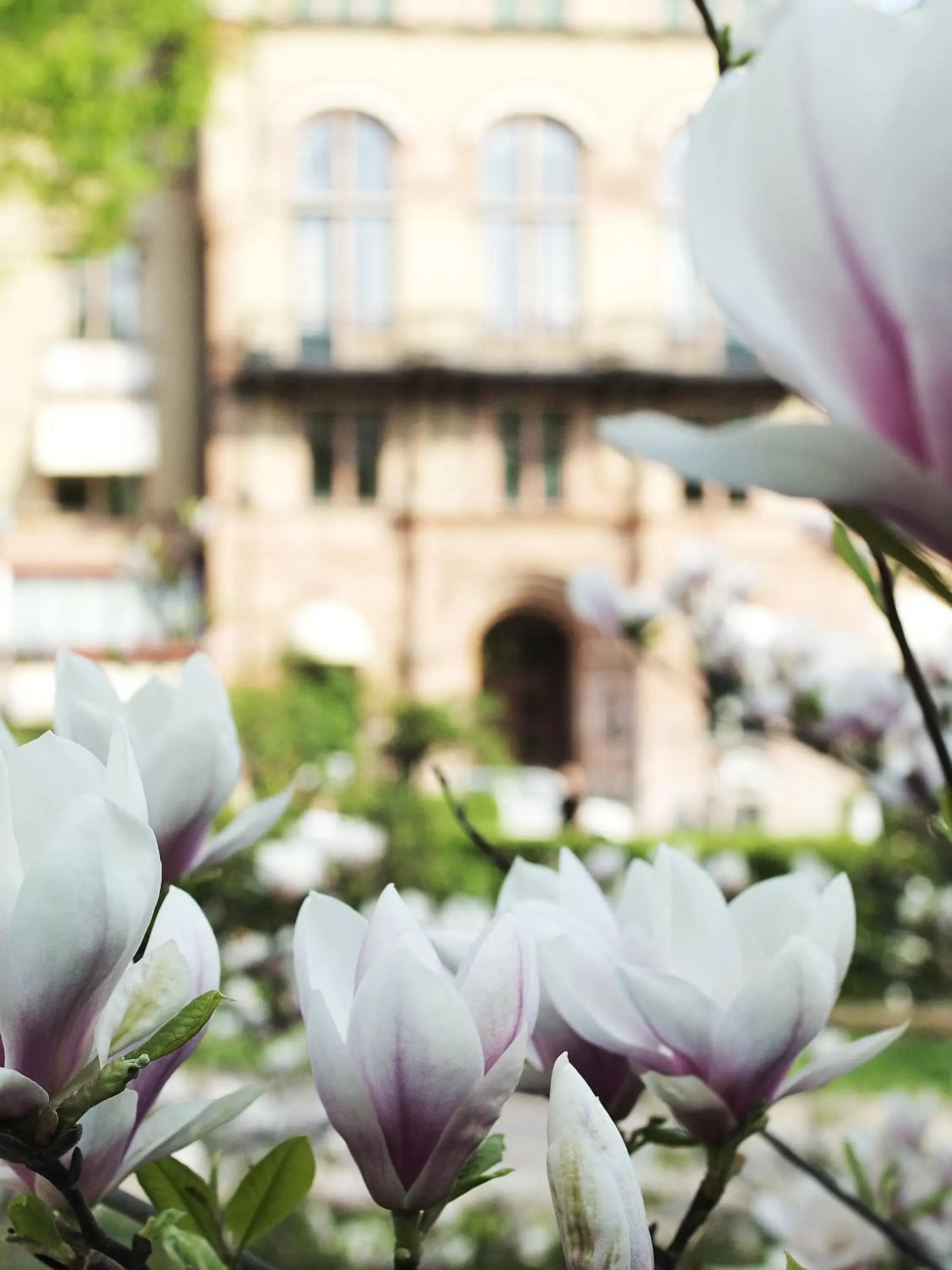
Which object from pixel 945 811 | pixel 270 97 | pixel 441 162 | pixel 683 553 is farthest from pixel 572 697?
pixel 945 811

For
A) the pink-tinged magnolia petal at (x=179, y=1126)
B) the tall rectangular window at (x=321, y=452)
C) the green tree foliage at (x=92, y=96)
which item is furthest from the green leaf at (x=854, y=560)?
the tall rectangular window at (x=321, y=452)

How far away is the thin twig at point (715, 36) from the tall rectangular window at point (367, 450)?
1298cm

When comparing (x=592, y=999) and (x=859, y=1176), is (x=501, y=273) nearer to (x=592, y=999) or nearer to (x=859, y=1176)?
(x=859, y=1176)

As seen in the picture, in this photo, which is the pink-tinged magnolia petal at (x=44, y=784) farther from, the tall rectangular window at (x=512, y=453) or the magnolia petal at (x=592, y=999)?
the tall rectangular window at (x=512, y=453)

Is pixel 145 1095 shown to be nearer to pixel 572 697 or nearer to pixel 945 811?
pixel 945 811

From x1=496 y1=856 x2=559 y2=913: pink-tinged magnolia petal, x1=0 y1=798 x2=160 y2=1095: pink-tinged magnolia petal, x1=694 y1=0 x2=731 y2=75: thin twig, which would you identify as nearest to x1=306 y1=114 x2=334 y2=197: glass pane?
x1=694 y1=0 x2=731 y2=75: thin twig

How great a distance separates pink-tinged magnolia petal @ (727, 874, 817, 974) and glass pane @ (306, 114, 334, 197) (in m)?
14.1

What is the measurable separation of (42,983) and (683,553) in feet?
6.85

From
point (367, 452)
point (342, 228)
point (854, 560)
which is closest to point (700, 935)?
point (854, 560)

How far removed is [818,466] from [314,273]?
46.1 ft

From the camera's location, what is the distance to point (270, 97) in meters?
13.5

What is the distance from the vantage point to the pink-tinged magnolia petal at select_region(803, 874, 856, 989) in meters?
0.35

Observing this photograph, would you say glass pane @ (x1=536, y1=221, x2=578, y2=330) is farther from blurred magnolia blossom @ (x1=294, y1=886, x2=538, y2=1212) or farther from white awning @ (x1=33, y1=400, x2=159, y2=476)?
blurred magnolia blossom @ (x1=294, y1=886, x2=538, y2=1212)

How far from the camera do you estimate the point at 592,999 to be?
13.5 inches
